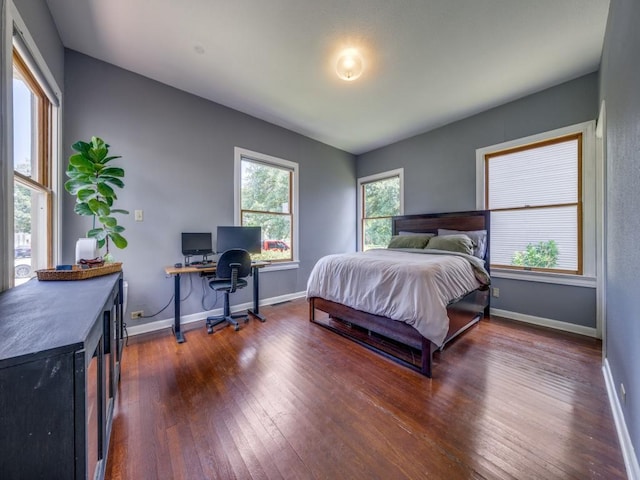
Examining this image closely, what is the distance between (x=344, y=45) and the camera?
2252mm

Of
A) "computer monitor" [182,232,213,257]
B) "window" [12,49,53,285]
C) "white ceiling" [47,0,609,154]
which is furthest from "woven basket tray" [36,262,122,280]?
"white ceiling" [47,0,609,154]

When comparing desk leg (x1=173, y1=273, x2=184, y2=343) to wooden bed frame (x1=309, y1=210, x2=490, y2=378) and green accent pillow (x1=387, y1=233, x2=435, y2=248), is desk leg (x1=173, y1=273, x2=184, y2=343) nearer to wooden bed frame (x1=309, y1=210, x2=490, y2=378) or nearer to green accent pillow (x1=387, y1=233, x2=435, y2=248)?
wooden bed frame (x1=309, y1=210, x2=490, y2=378)

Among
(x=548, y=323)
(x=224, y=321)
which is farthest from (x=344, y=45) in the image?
(x=548, y=323)

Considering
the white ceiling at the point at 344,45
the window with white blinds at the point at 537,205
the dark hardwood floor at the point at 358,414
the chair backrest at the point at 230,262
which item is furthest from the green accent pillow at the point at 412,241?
the chair backrest at the point at 230,262

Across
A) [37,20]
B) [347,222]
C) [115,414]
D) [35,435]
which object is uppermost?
[37,20]

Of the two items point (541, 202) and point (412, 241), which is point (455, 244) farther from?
point (541, 202)

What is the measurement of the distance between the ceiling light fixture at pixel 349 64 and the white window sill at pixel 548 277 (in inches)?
119

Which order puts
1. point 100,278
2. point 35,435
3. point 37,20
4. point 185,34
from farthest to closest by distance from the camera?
point 185,34, point 37,20, point 100,278, point 35,435

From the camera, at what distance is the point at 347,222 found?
511cm

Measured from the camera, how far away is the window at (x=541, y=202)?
273 cm

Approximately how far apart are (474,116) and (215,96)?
3.57 metres

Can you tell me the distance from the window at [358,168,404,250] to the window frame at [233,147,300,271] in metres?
1.65

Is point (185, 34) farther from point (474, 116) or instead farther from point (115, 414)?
point (474, 116)

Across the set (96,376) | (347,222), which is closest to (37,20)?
(96,376)
